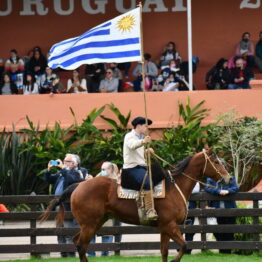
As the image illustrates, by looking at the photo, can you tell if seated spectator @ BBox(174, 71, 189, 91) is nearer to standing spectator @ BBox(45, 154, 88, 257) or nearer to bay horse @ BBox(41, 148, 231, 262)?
standing spectator @ BBox(45, 154, 88, 257)

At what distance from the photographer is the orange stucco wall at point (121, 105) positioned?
77.5ft

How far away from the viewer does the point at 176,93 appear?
23.8 m

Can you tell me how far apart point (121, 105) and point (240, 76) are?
3144 mm

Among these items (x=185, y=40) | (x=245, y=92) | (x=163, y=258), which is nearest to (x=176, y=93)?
(x=245, y=92)

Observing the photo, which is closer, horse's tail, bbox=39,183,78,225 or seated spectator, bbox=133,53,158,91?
horse's tail, bbox=39,183,78,225

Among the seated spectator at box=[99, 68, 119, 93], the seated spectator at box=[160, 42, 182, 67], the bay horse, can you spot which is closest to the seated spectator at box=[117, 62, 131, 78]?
the seated spectator at box=[160, 42, 182, 67]

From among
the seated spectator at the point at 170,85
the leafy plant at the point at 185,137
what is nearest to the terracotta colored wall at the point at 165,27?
the seated spectator at the point at 170,85

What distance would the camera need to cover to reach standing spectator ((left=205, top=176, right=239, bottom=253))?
56.0 ft

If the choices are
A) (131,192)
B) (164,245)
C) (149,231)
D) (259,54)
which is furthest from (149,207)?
(259,54)

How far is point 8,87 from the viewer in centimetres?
2602

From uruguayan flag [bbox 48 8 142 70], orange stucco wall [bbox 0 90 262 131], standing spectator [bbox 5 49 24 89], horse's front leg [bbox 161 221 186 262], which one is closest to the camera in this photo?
horse's front leg [bbox 161 221 186 262]

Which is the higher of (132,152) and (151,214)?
(132,152)

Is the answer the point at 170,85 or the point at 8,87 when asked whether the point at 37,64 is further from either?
the point at 170,85

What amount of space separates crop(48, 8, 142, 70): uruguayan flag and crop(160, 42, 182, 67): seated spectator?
31.0 ft
